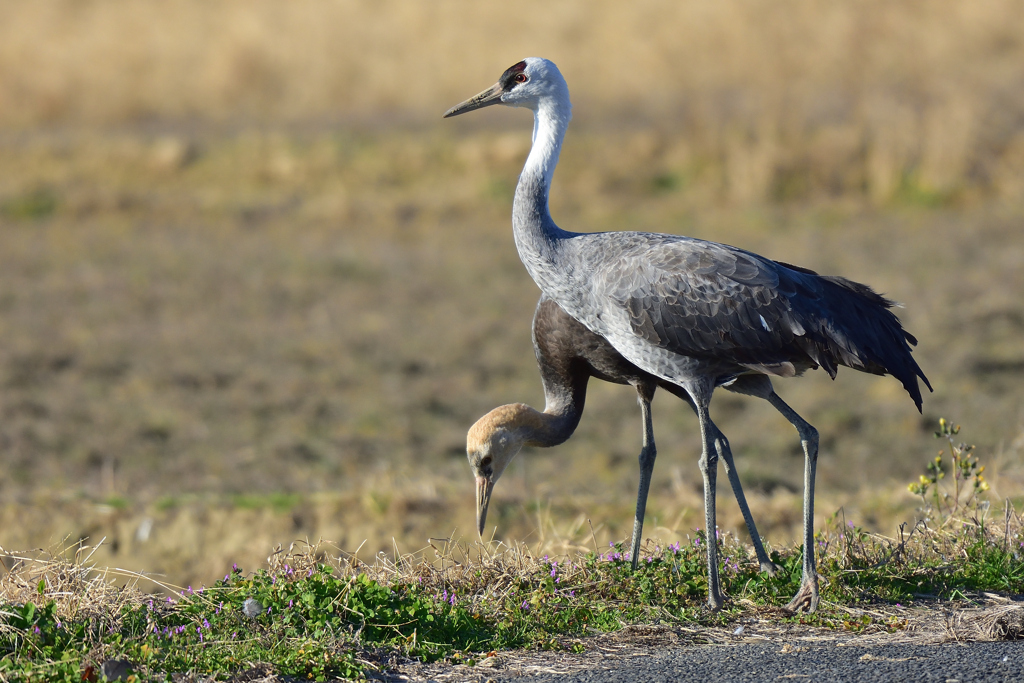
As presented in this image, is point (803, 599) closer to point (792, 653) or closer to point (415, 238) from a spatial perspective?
point (792, 653)

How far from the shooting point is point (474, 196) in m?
19.8

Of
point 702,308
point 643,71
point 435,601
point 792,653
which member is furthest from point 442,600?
point 643,71

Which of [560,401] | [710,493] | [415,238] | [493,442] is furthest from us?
[415,238]

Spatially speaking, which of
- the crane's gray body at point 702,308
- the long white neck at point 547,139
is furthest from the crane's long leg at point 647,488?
the long white neck at point 547,139

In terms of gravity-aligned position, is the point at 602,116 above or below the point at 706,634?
above

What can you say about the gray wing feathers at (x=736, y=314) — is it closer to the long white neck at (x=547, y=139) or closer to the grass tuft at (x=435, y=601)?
the long white neck at (x=547, y=139)

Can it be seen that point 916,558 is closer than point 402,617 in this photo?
No

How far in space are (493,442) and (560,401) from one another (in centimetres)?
56

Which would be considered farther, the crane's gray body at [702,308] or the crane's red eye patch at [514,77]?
the crane's red eye patch at [514,77]

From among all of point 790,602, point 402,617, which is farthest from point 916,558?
point 402,617

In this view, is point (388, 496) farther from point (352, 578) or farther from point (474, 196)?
point (474, 196)

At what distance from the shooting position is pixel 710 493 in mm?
5789

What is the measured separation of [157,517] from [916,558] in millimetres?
5866

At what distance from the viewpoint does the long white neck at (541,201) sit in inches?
231
